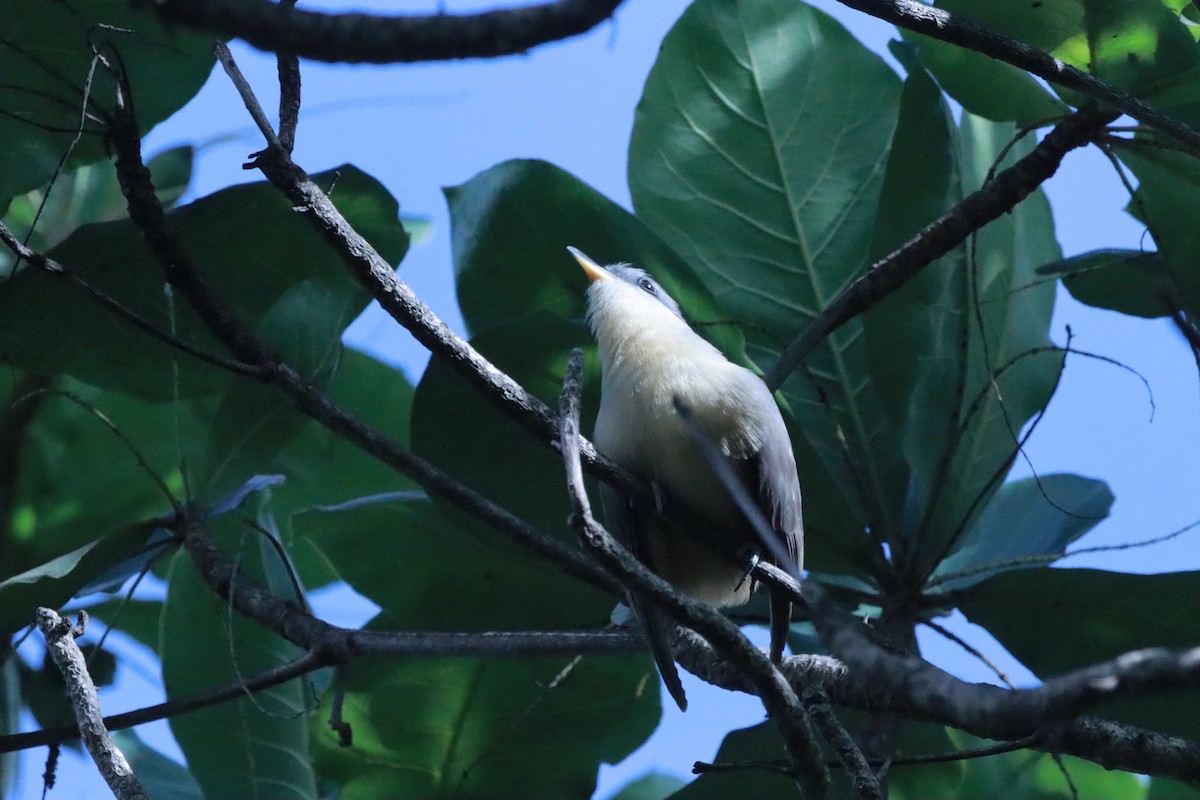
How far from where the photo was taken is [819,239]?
3516 millimetres

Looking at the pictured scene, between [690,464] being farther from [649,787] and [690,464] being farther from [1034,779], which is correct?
[649,787]

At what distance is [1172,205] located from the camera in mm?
3020

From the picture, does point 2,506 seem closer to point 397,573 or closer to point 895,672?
point 397,573

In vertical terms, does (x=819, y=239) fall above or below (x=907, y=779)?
above

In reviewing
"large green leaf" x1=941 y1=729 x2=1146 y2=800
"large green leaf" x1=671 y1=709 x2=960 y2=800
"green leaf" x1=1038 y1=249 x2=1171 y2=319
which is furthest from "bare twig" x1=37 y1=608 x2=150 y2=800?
"green leaf" x1=1038 y1=249 x2=1171 y2=319

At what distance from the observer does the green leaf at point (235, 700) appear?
3357 millimetres

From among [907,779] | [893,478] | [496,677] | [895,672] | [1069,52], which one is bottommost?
[895,672]

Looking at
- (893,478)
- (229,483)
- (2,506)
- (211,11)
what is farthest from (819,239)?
(2,506)

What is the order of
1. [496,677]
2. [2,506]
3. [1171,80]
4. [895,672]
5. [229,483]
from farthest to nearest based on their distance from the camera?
[2,506]
[496,677]
[229,483]
[1171,80]
[895,672]

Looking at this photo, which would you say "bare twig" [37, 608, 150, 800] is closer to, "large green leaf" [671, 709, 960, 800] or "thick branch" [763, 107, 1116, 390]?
"large green leaf" [671, 709, 960, 800]

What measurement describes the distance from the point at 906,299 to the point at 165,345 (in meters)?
1.99

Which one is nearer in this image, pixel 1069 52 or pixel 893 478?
pixel 1069 52

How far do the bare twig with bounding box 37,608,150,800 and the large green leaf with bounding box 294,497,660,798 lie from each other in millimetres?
1041

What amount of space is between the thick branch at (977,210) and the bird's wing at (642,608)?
0.70 meters
